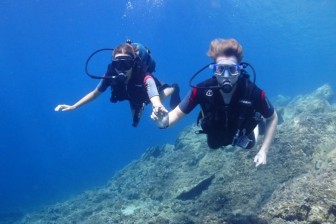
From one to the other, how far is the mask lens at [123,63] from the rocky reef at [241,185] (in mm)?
3673

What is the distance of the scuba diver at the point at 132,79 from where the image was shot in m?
6.81

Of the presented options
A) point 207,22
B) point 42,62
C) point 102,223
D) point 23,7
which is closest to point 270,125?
point 102,223

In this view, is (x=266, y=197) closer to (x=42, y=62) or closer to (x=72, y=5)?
(x=72, y=5)

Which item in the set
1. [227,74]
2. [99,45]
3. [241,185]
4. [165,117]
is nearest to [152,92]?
[165,117]

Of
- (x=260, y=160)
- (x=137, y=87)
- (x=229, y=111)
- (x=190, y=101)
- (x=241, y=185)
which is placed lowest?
(x=260, y=160)

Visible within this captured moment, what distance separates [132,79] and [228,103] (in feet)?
8.84

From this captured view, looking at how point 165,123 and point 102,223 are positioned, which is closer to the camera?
point 165,123

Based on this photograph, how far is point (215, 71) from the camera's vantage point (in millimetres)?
4875

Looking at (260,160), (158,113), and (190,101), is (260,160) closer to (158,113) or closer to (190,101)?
(190,101)

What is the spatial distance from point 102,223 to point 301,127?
7.93 meters

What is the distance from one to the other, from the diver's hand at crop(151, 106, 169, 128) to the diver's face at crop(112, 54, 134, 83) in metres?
2.10

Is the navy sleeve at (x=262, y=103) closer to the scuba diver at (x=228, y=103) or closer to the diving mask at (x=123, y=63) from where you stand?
the scuba diver at (x=228, y=103)

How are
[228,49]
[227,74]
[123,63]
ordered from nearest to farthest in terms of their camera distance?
[227,74] < [228,49] < [123,63]

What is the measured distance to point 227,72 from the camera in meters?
4.77
